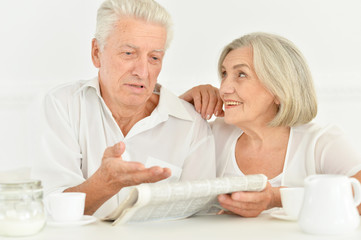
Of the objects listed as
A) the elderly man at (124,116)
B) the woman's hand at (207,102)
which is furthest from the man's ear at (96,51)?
the woman's hand at (207,102)

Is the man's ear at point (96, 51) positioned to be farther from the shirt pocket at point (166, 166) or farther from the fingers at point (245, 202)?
the fingers at point (245, 202)

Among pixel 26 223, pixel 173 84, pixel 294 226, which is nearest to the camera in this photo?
pixel 26 223

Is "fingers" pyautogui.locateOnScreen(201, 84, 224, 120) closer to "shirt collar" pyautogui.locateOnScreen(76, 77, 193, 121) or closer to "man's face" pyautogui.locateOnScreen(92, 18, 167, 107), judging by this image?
"shirt collar" pyautogui.locateOnScreen(76, 77, 193, 121)

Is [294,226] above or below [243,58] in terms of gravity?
below

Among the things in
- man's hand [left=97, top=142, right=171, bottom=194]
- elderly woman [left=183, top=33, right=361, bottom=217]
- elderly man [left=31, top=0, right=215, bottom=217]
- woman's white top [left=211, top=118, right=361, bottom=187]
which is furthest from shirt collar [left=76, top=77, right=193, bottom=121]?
man's hand [left=97, top=142, right=171, bottom=194]

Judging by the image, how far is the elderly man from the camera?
1767 mm

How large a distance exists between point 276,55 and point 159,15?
1.52 feet

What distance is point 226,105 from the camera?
188cm

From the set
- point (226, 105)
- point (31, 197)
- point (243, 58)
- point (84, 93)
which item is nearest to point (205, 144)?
point (226, 105)

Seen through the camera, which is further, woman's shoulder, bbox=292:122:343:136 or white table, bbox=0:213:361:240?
woman's shoulder, bbox=292:122:343:136

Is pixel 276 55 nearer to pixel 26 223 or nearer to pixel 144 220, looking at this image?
pixel 144 220

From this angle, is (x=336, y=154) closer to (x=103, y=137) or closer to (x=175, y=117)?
(x=175, y=117)

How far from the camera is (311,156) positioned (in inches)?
69.2

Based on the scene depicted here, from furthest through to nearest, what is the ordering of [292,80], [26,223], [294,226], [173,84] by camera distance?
[173,84]
[292,80]
[294,226]
[26,223]
